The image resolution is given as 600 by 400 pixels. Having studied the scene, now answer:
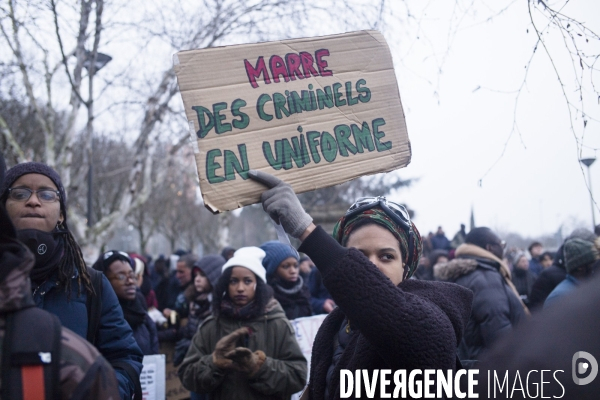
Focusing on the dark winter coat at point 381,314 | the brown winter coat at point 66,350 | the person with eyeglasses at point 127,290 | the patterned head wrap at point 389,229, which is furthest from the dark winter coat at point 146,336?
the brown winter coat at point 66,350

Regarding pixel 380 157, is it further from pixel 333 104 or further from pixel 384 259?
pixel 384 259

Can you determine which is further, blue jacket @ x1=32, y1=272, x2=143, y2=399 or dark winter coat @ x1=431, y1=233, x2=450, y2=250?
dark winter coat @ x1=431, y1=233, x2=450, y2=250

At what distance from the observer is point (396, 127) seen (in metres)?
2.43

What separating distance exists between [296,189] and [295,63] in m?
0.57

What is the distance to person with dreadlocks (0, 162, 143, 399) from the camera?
2484 mm

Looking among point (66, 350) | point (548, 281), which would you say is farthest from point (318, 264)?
point (548, 281)

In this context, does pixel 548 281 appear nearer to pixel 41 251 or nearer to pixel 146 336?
pixel 146 336

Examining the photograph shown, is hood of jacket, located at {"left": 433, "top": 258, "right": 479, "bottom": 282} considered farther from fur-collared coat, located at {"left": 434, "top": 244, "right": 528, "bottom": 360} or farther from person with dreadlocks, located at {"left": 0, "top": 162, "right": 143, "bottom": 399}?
person with dreadlocks, located at {"left": 0, "top": 162, "right": 143, "bottom": 399}

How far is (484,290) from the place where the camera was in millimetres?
4742

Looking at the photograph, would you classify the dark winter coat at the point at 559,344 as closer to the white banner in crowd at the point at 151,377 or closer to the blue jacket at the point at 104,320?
the blue jacket at the point at 104,320

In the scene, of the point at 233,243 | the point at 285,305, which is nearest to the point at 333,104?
the point at 285,305

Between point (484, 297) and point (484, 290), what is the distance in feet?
0.25

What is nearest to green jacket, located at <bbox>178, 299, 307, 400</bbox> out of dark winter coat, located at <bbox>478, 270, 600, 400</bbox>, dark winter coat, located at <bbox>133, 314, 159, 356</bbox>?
dark winter coat, located at <bbox>133, 314, 159, 356</bbox>

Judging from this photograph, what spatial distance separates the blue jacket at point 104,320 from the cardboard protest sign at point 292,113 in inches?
36.2
